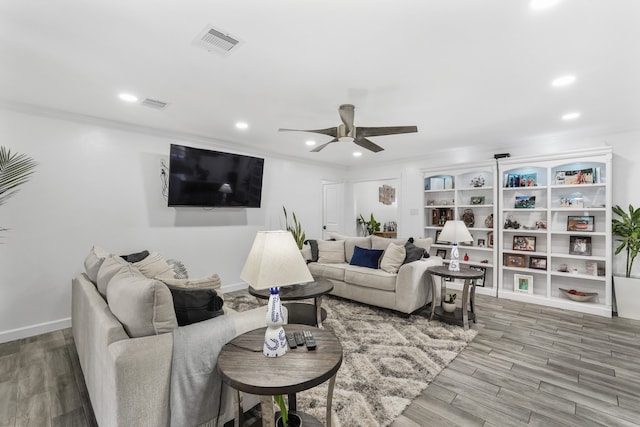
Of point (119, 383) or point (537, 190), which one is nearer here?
point (119, 383)

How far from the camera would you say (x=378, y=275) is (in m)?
3.94

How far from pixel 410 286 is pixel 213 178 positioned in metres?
3.22

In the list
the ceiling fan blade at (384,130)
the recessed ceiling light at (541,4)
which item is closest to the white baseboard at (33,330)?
the ceiling fan blade at (384,130)

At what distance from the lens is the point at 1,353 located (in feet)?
9.39

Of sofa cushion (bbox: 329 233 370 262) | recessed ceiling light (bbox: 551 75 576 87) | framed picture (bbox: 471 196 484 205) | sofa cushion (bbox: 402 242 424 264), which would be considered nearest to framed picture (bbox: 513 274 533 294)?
framed picture (bbox: 471 196 484 205)

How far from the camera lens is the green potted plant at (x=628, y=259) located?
374 centimetres

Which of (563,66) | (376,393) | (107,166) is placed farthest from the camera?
(107,166)

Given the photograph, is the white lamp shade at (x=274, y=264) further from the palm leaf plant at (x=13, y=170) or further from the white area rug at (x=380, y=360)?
the palm leaf plant at (x=13, y=170)

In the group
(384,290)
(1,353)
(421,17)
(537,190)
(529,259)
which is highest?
Result: (421,17)

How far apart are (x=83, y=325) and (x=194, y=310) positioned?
121cm

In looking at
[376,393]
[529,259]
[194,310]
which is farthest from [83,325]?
[529,259]

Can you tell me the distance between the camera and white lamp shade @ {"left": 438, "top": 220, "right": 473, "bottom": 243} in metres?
3.68

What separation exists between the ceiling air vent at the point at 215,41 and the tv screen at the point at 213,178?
2250 millimetres

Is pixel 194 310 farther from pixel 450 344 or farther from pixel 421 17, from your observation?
pixel 450 344
